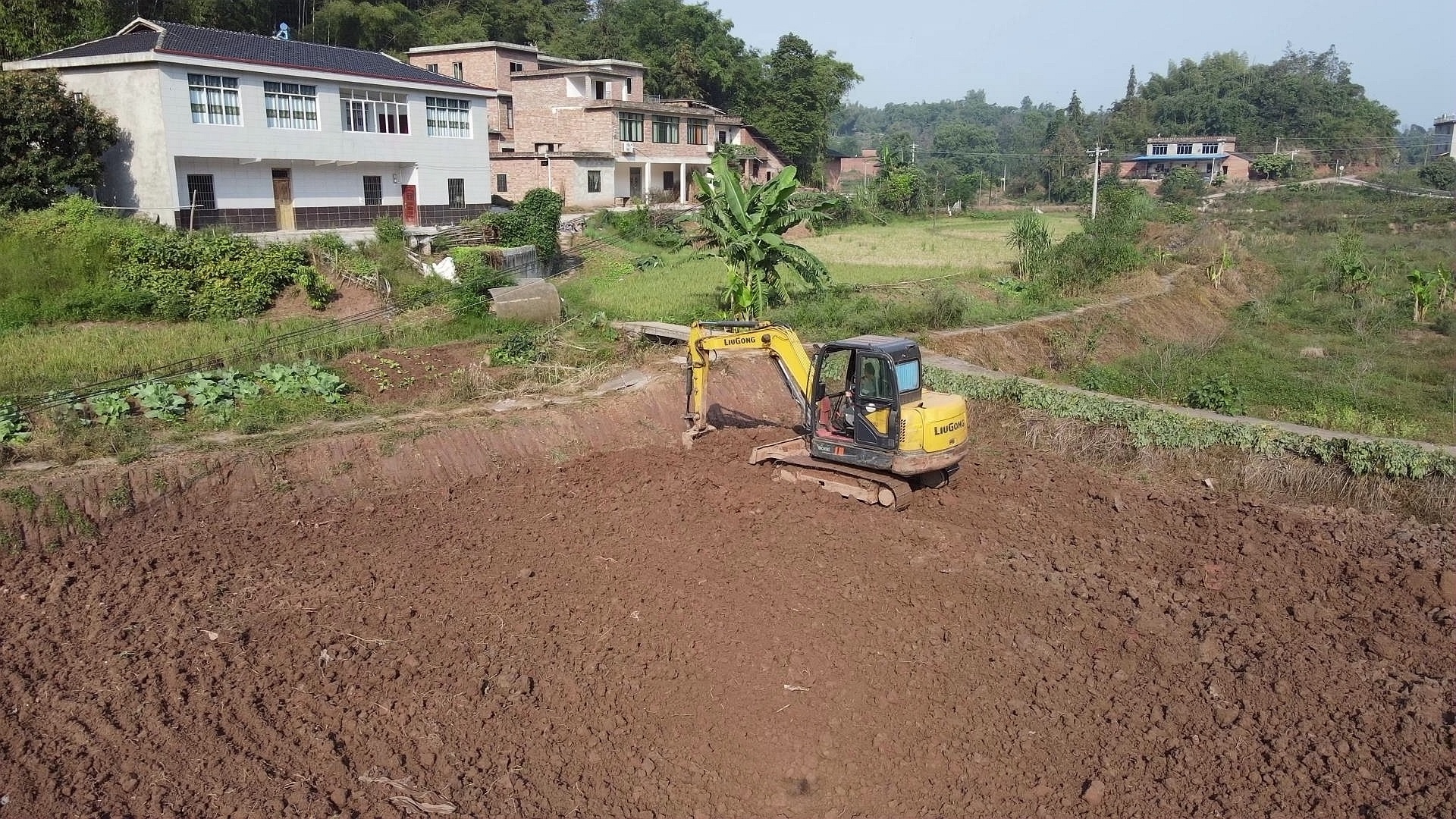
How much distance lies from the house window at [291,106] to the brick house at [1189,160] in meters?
58.0

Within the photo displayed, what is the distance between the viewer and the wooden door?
29.5 meters

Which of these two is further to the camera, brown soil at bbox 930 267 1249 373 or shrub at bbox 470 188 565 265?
shrub at bbox 470 188 565 265

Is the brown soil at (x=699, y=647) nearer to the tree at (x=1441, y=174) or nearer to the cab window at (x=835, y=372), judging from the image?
the cab window at (x=835, y=372)

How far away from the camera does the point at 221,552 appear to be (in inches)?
460

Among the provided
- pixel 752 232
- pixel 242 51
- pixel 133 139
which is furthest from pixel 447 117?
pixel 752 232

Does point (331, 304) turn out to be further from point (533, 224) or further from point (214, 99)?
point (214, 99)

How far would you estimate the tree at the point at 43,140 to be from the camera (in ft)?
75.5

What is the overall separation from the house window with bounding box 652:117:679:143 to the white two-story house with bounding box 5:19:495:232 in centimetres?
1257

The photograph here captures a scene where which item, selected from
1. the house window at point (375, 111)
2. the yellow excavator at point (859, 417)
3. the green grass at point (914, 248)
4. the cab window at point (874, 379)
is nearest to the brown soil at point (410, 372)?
the yellow excavator at point (859, 417)

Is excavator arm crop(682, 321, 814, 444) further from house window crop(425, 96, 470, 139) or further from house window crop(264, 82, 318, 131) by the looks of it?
house window crop(425, 96, 470, 139)

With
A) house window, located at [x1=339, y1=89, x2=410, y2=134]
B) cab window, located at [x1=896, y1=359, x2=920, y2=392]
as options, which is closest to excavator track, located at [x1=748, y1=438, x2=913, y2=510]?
cab window, located at [x1=896, y1=359, x2=920, y2=392]

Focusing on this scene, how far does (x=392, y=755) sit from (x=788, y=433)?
9143 millimetres

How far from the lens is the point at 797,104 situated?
58844mm

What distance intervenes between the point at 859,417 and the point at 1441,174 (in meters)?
59.7
